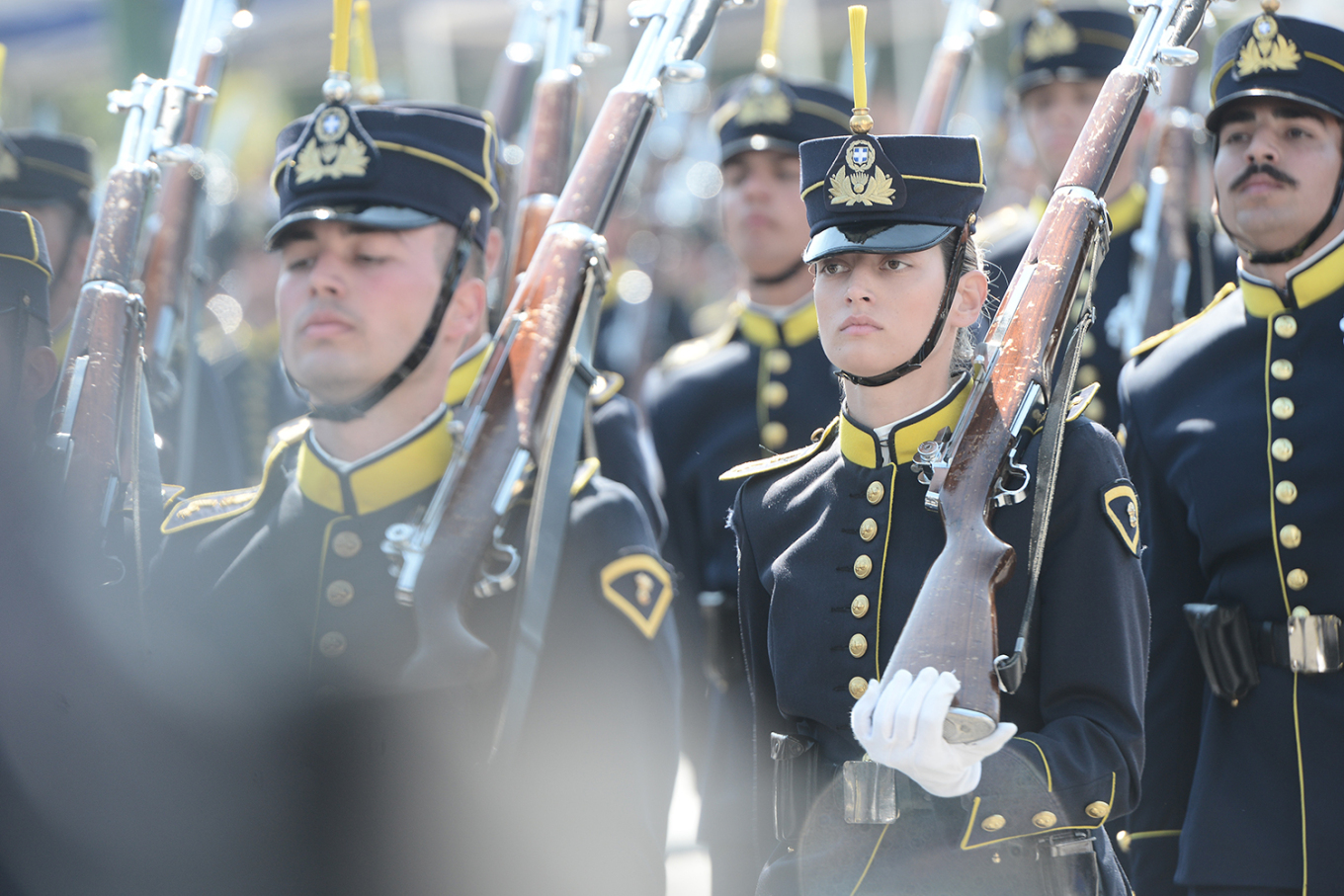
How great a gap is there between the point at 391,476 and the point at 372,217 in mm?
581

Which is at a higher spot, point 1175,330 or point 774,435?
point 774,435

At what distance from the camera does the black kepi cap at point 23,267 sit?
3164 mm

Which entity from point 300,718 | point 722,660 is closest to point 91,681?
point 300,718

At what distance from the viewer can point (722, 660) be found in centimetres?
521

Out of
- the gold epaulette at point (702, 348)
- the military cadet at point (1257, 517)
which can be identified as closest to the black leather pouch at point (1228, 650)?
the military cadet at point (1257, 517)

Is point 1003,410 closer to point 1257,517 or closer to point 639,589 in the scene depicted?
point 639,589

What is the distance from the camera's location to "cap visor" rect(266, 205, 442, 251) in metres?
3.46

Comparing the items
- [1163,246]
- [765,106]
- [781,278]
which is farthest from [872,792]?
[765,106]

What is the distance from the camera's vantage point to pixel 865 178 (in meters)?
2.96

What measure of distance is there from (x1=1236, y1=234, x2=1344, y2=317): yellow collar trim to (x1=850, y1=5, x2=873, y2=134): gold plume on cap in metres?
1.46

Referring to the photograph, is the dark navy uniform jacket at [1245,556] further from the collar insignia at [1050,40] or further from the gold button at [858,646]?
the collar insignia at [1050,40]

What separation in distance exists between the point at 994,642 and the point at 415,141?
1.80 metres

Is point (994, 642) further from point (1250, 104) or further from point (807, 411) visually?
point (807, 411)

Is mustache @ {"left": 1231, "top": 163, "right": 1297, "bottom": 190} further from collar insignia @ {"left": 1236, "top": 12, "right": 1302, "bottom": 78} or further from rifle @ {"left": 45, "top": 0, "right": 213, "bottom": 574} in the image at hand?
rifle @ {"left": 45, "top": 0, "right": 213, "bottom": 574}
